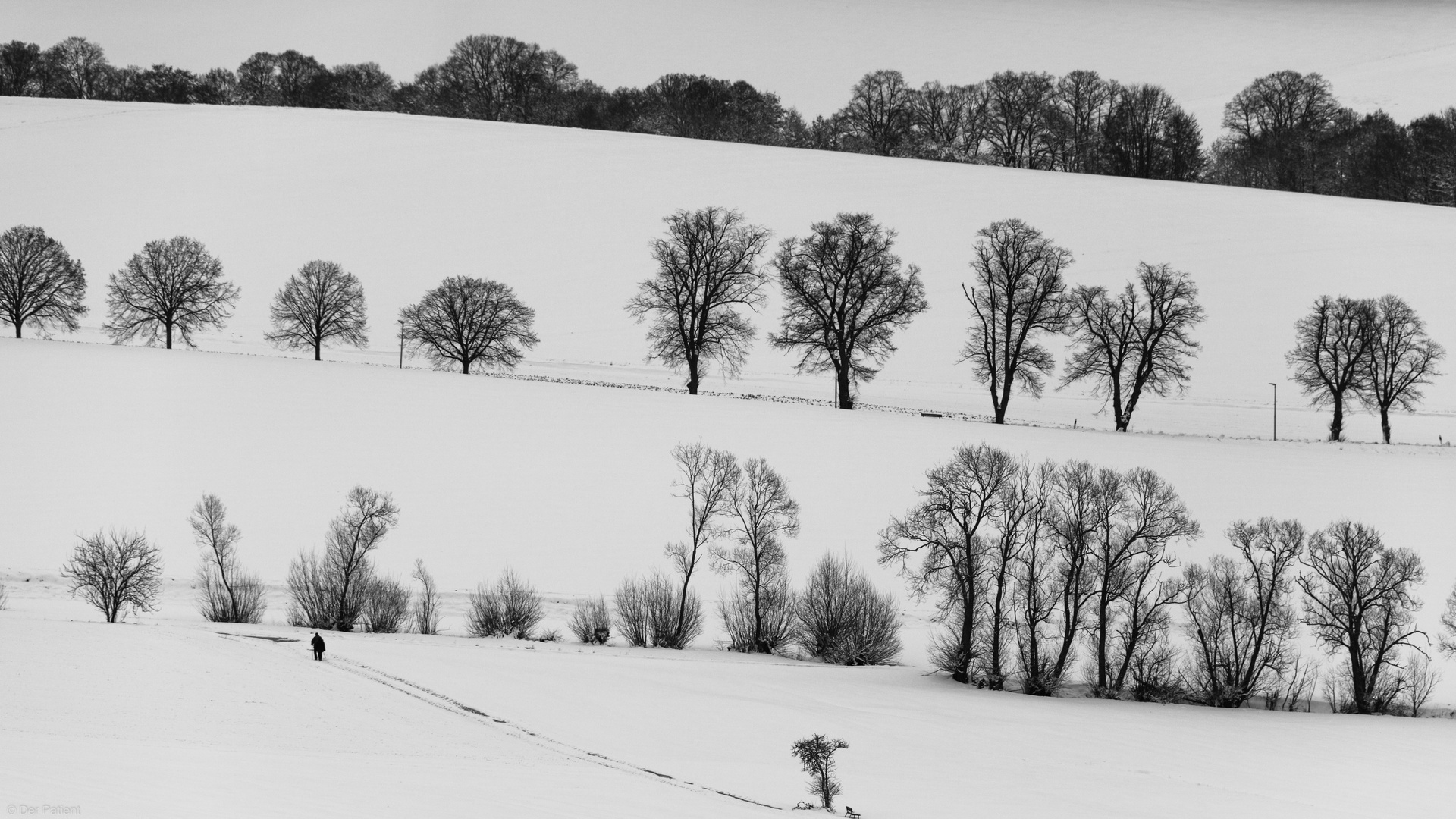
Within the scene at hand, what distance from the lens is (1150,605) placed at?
127 feet

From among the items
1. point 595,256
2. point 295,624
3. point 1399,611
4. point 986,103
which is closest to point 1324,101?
point 986,103

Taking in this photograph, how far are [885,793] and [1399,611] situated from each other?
21642 millimetres

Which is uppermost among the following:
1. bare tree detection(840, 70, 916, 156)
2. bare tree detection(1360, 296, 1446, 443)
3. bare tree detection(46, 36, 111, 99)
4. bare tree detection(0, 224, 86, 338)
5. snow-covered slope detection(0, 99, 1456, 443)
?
bare tree detection(46, 36, 111, 99)

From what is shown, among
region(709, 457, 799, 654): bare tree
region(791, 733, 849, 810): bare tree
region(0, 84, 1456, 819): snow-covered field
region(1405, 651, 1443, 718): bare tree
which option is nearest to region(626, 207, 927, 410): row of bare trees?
region(0, 84, 1456, 819): snow-covered field

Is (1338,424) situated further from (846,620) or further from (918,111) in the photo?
(918,111)

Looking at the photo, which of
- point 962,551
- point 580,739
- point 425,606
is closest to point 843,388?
point 962,551

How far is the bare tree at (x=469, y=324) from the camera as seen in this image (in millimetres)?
60000

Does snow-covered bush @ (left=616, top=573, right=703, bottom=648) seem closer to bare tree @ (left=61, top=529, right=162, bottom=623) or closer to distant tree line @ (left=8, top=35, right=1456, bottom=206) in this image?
bare tree @ (left=61, top=529, right=162, bottom=623)

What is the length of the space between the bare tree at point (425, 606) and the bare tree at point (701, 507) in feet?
24.7

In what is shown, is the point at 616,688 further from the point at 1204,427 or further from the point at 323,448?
the point at 1204,427

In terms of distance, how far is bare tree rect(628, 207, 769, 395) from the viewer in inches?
2350

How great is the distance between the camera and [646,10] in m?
182

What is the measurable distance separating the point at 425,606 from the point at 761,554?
10586mm

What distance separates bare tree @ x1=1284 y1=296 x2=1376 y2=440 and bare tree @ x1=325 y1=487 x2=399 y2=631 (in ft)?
138
